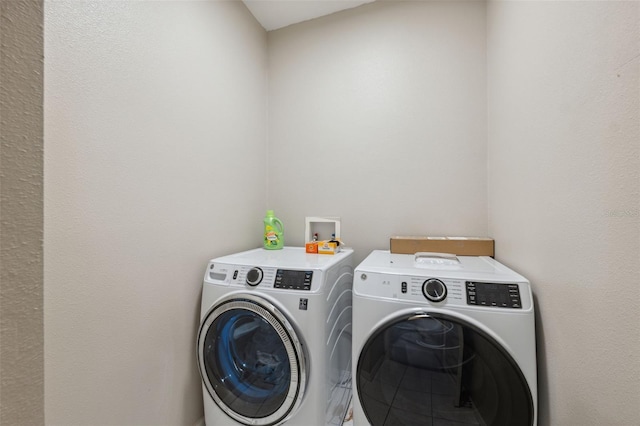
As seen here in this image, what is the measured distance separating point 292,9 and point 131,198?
1.66 meters

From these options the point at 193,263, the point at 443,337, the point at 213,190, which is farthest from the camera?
the point at 213,190

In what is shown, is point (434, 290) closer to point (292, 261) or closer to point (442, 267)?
point (442, 267)

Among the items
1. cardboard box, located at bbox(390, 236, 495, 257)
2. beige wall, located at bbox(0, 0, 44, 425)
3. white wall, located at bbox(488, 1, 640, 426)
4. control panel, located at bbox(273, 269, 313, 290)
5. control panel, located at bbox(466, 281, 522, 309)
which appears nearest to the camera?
beige wall, located at bbox(0, 0, 44, 425)

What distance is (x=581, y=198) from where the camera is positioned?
2.44 feet

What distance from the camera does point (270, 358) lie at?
123 centimetres

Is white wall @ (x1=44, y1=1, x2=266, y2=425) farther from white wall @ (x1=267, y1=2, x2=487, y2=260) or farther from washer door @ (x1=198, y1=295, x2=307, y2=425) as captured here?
white wall @ (x1=267, y1=2, x2=487, y2=260)

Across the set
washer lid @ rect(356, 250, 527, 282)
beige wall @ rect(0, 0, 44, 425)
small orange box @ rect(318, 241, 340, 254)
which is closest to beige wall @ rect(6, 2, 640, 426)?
beige wall @ rect(0, 0, 44, 425)

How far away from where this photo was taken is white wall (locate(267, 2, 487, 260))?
5.41ft

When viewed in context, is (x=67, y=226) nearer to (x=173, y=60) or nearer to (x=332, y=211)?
(x=173, y=60)

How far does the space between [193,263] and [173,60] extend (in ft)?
3.16

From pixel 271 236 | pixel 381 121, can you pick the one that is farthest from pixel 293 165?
pixel 381 121

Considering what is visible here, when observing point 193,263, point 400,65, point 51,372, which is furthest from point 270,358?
point 400,65

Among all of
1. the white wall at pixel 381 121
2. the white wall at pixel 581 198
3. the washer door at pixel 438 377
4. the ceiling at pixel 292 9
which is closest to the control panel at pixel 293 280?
the washer door at pixel 438 377

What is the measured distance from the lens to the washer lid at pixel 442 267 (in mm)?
1037
